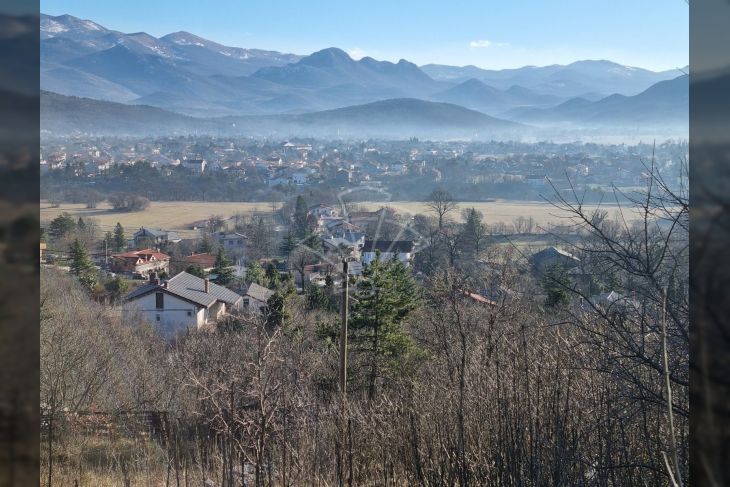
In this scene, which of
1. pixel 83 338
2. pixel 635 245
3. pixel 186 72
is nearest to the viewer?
pixel 635 245

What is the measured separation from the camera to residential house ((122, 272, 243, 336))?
12.5 metres

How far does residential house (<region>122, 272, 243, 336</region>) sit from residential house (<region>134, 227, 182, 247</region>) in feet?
8.34

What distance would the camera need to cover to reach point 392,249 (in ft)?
38.2

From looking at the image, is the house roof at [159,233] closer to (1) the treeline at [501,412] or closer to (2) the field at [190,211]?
(2) the field at [190,211]

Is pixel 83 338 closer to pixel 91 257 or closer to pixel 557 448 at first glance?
pixel 91 257

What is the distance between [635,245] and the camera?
50.4 inches

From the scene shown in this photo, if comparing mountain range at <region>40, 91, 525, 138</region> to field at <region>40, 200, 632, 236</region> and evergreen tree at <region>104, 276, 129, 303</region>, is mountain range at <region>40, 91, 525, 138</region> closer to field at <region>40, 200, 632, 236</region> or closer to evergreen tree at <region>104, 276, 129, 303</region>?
field at <region>40, 200, 632, 236</region>

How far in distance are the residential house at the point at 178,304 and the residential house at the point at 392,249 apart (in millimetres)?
2955

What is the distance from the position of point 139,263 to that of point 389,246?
6.82m

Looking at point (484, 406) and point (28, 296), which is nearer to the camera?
point (28, 296)

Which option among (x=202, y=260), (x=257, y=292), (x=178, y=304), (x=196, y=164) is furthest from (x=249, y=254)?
(x=196, y=164)

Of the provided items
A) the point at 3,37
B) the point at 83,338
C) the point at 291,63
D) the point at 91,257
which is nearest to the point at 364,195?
the point at 91,257

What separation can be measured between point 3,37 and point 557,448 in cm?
135

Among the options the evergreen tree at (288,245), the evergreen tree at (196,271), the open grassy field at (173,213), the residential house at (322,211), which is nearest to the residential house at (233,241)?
the open grassy field at (173,213)
